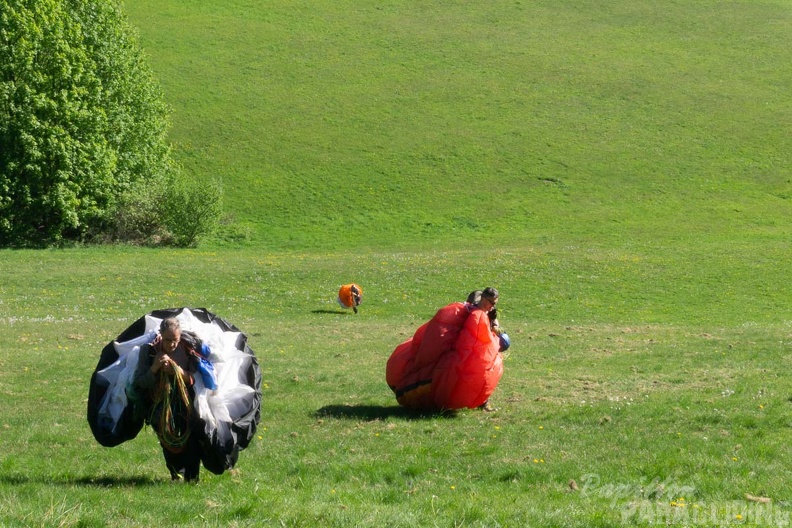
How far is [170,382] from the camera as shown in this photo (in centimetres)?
899

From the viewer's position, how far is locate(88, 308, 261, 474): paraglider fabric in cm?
911

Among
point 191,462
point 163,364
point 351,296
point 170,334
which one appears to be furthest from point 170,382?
point 351,296

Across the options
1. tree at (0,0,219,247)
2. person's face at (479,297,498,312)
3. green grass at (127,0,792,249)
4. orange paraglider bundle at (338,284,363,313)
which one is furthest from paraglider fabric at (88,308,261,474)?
green grass at (127,0,792,249)

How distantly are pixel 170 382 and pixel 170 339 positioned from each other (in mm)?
465

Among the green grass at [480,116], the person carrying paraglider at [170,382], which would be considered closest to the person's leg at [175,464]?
the person carrying paraglider at [170,382]

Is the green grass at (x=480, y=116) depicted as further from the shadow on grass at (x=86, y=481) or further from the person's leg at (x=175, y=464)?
the person's leg at (x=175, y=464)

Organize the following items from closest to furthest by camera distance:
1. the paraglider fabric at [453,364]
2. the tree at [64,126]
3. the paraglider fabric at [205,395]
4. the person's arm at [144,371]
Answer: the person's arm at [144,371], the paraglider fabric at [205,395], the paraglider fabric at [453,364], the tree at [64,126]

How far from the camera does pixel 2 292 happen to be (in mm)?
32000

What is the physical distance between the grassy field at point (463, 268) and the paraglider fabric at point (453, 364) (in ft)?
1.32

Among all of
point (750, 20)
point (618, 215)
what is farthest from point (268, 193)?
point (750, 20)

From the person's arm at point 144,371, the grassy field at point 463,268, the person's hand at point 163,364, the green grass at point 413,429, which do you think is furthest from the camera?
the grassy field at point 463,268

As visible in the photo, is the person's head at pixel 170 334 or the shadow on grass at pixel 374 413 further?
the shadow on grass at pixel 374 413

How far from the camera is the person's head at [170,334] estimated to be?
29.2 feet

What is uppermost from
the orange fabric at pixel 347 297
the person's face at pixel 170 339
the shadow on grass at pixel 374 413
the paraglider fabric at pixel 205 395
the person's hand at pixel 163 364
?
the person's face at pixel 170 339
